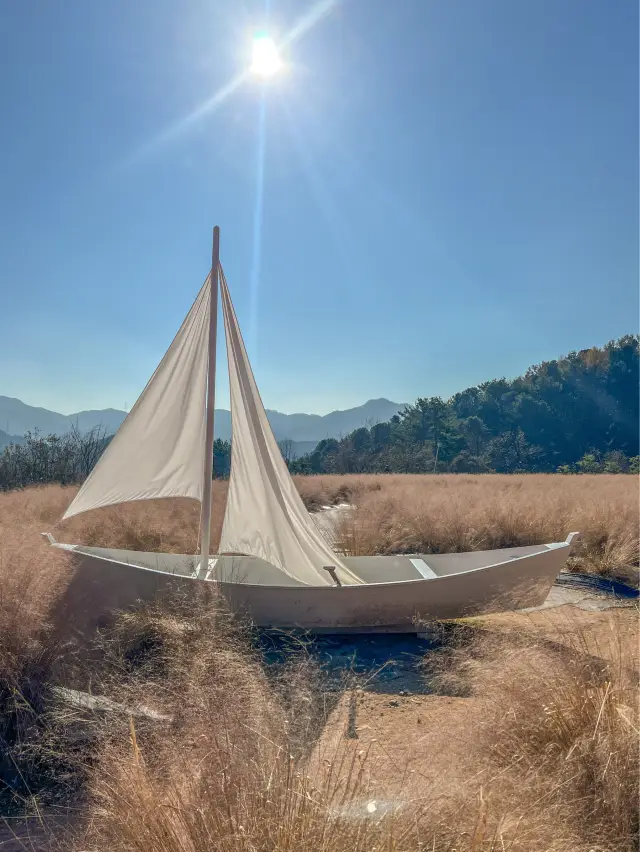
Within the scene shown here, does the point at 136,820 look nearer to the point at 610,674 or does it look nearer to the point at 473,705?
the point at 473,705

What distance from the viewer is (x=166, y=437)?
15.4ft

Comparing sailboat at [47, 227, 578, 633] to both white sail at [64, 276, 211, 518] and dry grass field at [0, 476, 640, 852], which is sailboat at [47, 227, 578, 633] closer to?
white sail at [64, 276, 211, 518]

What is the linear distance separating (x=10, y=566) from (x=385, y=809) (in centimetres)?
285

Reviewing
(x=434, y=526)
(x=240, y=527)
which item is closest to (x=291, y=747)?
(x=240, y=527)

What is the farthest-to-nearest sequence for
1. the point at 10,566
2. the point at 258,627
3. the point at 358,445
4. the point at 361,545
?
the point at 358,445 < the point at 361,545 < the point at 258,627 < the point at 10,566

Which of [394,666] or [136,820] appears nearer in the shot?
[136,820]

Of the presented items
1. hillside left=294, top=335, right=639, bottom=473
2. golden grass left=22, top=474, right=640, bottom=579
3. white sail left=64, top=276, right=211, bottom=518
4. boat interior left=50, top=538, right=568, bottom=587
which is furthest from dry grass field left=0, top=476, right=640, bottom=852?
hillside left=294, top=335, right=639, bottom=473

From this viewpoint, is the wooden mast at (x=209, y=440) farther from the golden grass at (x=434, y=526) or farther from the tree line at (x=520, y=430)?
the tree line at (x=520, y=430)

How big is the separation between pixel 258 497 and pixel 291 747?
2.72 metres

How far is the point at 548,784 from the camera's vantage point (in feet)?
6.03

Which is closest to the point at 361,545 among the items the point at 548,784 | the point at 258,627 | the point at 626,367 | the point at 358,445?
the point at 258,627

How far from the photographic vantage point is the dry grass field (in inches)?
58.1

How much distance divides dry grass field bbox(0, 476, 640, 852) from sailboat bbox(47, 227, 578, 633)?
310 millimetres

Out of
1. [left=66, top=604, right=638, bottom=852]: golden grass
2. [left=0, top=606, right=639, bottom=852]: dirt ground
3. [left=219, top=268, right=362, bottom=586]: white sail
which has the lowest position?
[left=0, top=606, right=639, bottom=852]: dirt ground
